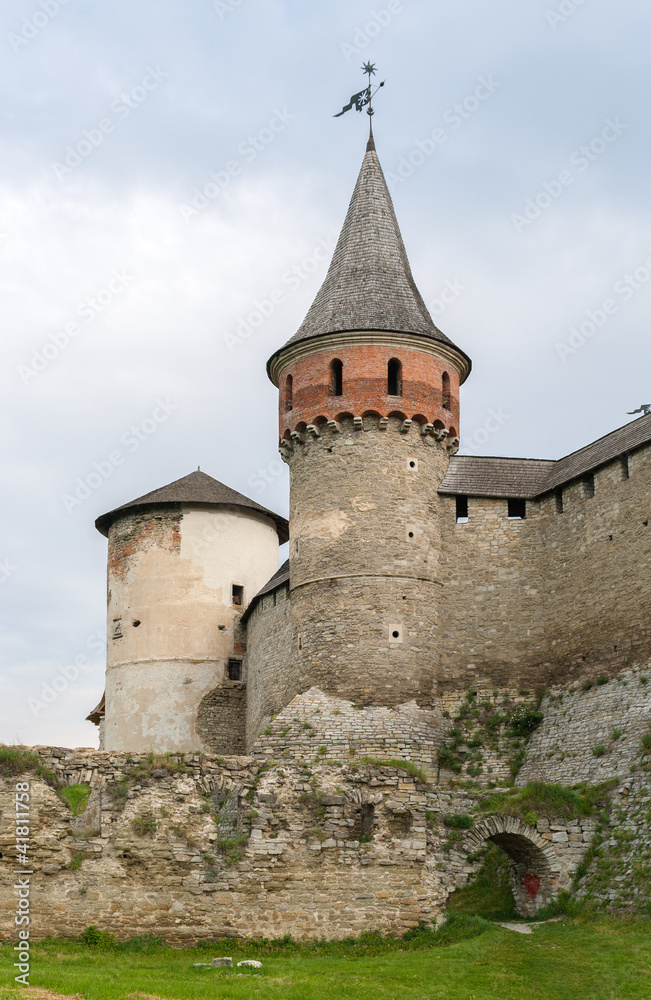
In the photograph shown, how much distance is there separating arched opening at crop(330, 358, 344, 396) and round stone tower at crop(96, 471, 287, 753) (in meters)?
10.4

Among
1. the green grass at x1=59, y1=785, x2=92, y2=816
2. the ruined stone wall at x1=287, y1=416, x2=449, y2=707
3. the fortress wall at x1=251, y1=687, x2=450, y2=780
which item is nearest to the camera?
the green grass at x1=59, y1=785, x2=92, y2=816

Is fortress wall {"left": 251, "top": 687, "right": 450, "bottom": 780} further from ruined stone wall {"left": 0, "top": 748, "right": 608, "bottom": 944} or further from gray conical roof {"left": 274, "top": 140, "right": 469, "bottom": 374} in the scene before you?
gray conical roof {"left": 274, "top": 140, "right": 469, "bottom": 374}

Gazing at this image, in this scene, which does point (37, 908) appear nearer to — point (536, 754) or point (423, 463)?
point (536, 754)

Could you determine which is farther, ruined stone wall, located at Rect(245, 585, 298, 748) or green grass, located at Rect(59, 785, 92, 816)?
ruined stone wall, located at Rect(245, 585, 298, 748)

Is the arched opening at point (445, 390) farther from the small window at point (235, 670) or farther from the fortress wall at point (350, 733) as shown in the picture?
the small window at point (235, 670)

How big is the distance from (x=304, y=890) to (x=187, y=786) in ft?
11.4

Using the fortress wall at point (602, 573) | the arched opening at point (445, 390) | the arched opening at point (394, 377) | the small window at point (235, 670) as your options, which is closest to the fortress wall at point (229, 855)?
the fortress wall at point (602, 573)

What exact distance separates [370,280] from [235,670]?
597 inches

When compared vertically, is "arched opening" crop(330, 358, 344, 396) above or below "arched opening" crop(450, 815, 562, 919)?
above

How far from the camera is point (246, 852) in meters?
26.1

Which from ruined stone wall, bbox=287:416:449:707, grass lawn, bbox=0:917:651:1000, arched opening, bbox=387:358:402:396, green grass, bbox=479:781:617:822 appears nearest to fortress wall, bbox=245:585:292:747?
ruined stone wall, bbox=287:416:449:707

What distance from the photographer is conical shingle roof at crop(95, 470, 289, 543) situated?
43.8 m

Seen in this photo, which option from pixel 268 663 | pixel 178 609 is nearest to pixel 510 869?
pixel 268 663

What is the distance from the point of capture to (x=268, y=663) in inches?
1470
